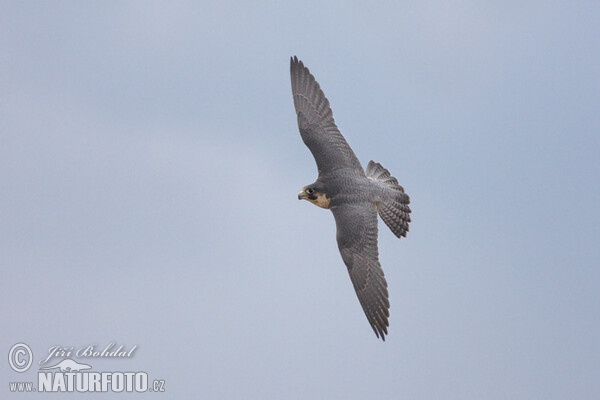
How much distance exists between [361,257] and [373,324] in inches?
56.2

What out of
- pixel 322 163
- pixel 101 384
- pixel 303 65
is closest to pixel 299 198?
pixel 322 163

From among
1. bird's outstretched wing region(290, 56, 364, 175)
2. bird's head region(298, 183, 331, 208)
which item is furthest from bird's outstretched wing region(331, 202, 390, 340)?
bird's outstretched wing region(290, 56, 364, 175)

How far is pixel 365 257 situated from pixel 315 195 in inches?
75.2

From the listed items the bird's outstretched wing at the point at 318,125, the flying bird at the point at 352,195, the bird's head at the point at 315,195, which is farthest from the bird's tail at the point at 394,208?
the bird's head at the point at 315,195

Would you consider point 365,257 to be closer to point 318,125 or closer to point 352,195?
point 352,195

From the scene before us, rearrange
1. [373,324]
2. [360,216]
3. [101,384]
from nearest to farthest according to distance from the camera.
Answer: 1. [373,324]
2. [360,216]
3. [101,384]

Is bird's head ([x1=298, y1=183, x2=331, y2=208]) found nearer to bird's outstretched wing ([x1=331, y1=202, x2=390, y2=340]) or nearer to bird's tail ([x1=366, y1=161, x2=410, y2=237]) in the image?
bird's outstretched wing ([x1=331, y1=202, x2=390, y2=340])

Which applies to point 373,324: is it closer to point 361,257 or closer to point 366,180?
point 361,257

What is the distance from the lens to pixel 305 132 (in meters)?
17.3

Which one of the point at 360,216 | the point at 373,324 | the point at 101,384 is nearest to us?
the point at 373,324

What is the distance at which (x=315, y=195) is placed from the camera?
653 inches

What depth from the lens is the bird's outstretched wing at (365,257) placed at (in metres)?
15.1

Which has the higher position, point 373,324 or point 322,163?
point 322,163

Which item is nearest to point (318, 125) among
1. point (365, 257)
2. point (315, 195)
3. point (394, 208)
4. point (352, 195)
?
point (315, 195)
